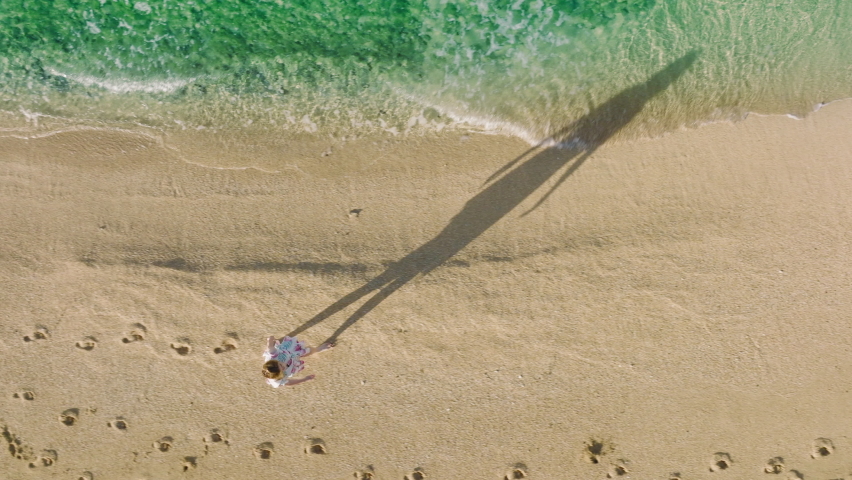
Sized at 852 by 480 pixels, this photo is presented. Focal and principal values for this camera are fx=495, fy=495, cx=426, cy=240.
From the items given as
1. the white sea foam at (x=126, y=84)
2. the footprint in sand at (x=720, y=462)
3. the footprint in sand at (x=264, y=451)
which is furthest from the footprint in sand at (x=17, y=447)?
the footprint in sand at (x=720, y=462)

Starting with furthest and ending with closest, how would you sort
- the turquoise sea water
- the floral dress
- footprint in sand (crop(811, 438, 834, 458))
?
the turquoise sea water < footprint in sand (crop(811, 438, 834, 458)) < the floral dress

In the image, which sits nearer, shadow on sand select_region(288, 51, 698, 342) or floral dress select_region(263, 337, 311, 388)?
floral dress select_region(263, 337, 311, 388)

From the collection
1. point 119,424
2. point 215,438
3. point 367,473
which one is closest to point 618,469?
point 367,473

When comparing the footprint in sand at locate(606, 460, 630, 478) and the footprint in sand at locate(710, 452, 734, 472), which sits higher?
the footprint in sand at locate(710, 452, 734, 472)

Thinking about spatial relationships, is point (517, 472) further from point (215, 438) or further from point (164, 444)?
point (164, 444)

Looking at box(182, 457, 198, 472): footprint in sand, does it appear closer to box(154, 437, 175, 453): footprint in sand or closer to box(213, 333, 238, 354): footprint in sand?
box(154, 437, 175, 453): footprint in sand

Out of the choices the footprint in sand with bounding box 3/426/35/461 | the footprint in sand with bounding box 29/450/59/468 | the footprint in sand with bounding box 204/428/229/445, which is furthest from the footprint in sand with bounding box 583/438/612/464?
the footprint in sand with bounding box 3/426/35/461

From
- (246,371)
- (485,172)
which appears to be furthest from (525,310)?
(246,371)
